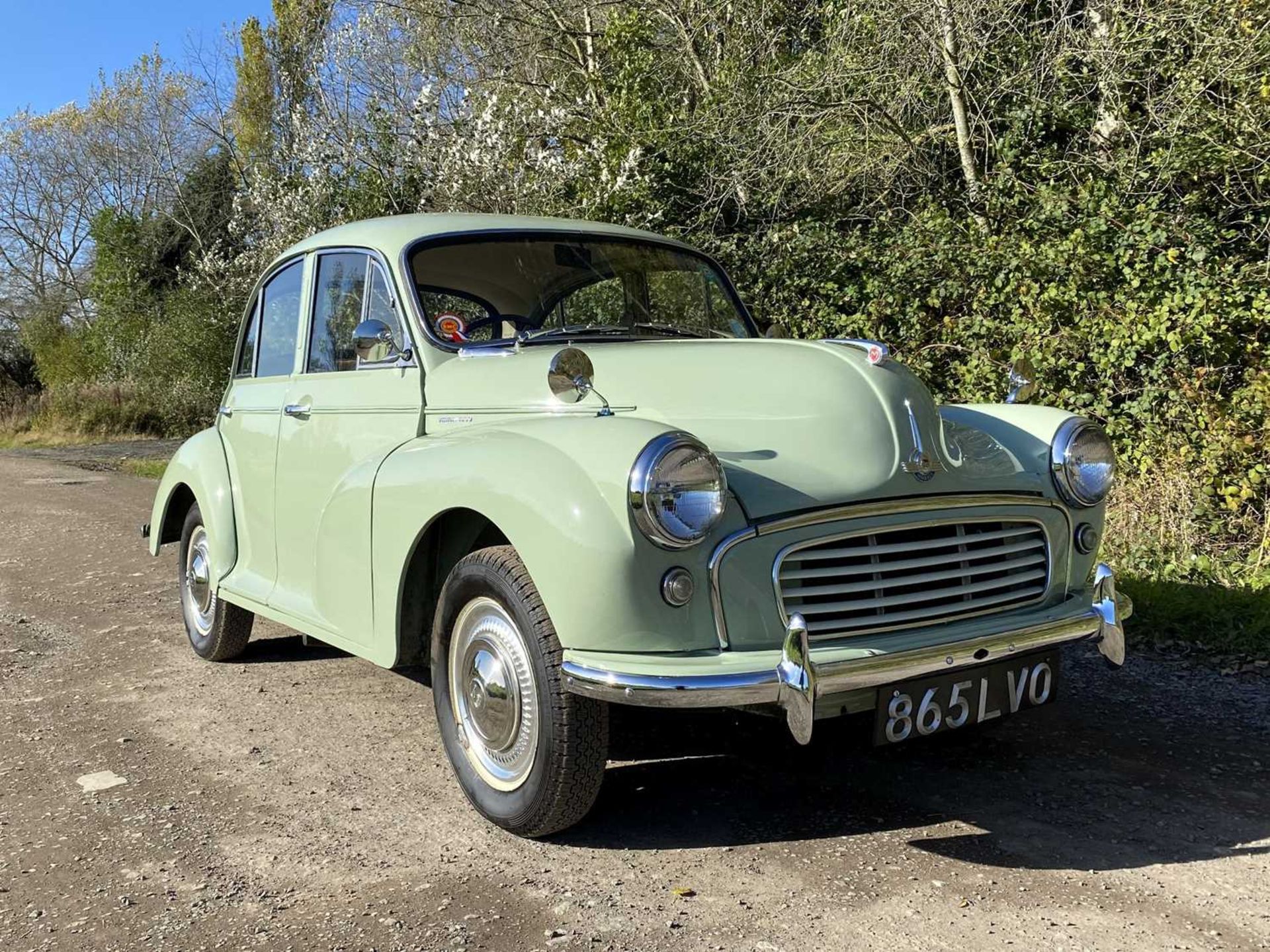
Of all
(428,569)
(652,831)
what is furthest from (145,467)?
(652,831)

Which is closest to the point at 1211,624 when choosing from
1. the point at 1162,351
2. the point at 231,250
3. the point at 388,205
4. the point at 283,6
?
the point at 1162,351

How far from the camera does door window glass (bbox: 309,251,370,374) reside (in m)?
4.16

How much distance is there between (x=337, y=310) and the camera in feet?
14.1

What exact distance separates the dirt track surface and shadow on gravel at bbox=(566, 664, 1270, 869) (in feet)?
0.04

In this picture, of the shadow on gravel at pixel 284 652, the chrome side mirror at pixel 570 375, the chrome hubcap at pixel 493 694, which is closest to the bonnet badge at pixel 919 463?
the chrome side mirror at pixel 570 375

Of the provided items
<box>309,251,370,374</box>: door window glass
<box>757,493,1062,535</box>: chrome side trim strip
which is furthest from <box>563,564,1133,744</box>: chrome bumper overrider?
<box>309,251,370,374</box>: door window glass

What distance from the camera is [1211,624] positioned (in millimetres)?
4977

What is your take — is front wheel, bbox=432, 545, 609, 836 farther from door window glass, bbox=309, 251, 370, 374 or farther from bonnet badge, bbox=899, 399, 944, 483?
door window glass, bbox=309, 251, 370, 374

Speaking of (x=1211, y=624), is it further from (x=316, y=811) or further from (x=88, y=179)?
(x=88, y=179)

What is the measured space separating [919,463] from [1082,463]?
0.72 m

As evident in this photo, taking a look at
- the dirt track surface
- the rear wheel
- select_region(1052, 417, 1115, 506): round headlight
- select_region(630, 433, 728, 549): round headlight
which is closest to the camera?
the dirt track surface

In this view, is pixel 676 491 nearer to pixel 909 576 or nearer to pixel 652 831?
pixel 909 576

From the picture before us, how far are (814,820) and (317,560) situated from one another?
192 cm

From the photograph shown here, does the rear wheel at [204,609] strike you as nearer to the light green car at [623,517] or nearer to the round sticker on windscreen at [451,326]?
the light green car at [623,517]
